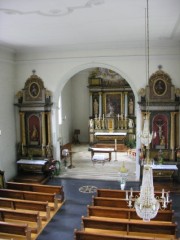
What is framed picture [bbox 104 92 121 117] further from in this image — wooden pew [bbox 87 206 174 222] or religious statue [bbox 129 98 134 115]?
wooden pew [bbox 87 206 174 222]

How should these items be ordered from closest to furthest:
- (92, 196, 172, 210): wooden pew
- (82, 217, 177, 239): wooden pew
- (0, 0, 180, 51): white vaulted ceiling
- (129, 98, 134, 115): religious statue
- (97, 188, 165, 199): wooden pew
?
1. (0, 0, 180, 51): white vaulted ceiling
2. (82, 217, 177, 239): wooden pew
3. (92, 196, 172, 210): wooden pew
4. (97, 188, 165, 199): wooden pew
5. (129, 98, 134, 115): religious statue

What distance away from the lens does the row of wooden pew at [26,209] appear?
743 centimetres

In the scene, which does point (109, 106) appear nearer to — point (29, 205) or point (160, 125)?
point (160, 125)

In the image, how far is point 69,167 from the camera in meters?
14.6

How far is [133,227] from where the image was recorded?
7.29 meters

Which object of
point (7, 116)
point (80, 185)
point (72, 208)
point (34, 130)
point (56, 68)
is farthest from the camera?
point (34, 130)

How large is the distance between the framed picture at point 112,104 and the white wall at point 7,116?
879 cm

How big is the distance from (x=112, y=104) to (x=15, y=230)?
47.7 feet

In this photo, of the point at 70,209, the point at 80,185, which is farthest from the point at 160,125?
the point at 70,209

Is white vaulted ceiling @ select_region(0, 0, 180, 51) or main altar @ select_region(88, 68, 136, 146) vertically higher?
white vaulted ceiling @ select_region(0, 0, 180, 51)

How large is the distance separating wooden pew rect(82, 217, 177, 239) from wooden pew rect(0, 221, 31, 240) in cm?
159

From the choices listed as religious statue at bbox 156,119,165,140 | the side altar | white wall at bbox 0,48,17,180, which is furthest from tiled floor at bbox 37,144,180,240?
religious statue at bbox 156,119,165,140

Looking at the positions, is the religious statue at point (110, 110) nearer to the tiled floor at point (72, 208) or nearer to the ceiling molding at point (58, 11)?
the tiled floor at point (72, 208)

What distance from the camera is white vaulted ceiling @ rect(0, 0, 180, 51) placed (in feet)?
21.6
